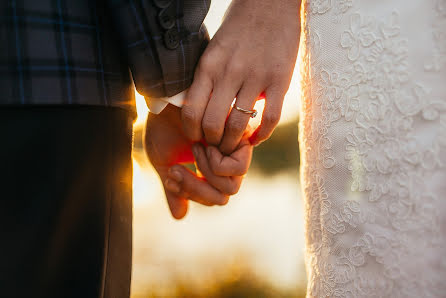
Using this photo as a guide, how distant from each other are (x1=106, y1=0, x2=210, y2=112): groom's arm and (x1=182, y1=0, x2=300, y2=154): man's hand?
0.17 feet

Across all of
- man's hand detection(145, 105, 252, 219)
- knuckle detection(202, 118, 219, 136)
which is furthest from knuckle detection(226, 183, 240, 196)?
knuckle detection(202, 118, 219, 136)

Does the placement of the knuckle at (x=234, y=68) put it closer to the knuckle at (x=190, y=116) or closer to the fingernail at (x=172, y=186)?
the knuckle at (x=190, y=116)

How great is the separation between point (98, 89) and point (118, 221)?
0.91ft

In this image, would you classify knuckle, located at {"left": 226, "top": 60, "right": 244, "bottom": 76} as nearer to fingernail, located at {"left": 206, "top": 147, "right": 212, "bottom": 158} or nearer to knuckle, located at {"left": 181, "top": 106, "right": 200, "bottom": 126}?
knuckle, located at {"left": 181, "top": 106, "right": 200, "bottom": 126}

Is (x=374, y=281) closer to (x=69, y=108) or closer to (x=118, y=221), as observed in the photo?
(x=118, y=221)

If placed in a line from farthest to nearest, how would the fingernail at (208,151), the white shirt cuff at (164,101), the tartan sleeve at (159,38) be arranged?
the fingernail at (208,151) < the white shirt cuff at (164,101) < the tartan sleeve at (159,38)

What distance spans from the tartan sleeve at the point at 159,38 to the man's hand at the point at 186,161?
23cm

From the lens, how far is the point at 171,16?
0.91 m

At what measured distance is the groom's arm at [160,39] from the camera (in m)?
0.88

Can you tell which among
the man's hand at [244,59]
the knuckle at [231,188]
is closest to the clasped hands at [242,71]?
the man's hand at [244,59]

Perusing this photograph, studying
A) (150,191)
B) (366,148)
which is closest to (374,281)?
(366,148)

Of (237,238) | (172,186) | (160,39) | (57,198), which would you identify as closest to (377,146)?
(160,39)

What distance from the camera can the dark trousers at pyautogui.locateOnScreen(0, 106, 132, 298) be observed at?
80cm

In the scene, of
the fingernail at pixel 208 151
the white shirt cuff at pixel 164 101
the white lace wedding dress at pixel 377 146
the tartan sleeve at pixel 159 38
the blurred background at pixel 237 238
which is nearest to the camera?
the white lace wedding dress at pixel 377 146
